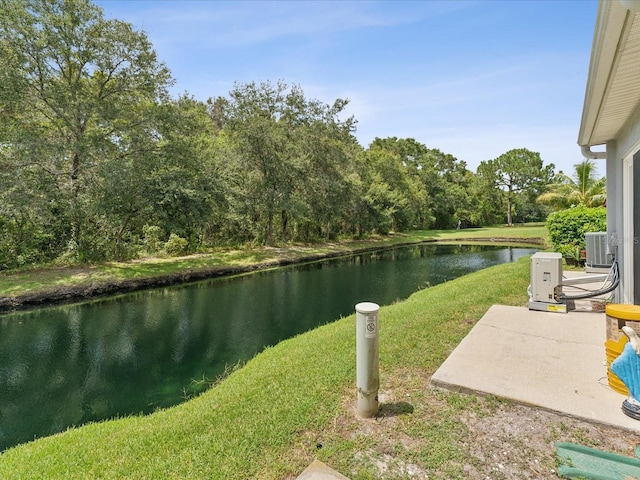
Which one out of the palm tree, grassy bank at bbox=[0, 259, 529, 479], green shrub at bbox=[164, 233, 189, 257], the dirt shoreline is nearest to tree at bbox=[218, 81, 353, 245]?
green shrub at bbox=[164, 233, 189, 257]

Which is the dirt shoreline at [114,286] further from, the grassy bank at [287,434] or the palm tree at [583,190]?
the palm tree at [583,190]

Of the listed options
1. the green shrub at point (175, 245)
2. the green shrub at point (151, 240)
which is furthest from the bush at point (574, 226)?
the green shrub at point (151, 240)

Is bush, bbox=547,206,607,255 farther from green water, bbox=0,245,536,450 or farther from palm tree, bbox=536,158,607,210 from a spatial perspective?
palm tree, bbox=536,158,607,210

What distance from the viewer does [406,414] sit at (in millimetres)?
2779

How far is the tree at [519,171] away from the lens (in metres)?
38.1

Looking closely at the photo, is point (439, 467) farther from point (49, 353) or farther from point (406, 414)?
point (49, 353)

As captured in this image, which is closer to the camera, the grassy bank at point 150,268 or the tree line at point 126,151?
the grassy bank at point 150,268

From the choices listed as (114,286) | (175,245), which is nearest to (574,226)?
(114,286)

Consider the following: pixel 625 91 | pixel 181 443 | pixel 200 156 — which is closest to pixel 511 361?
pixel 625 91

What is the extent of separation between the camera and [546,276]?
16.3 feet

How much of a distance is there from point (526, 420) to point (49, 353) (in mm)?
8320

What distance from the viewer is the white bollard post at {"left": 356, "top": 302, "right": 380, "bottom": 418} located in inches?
104

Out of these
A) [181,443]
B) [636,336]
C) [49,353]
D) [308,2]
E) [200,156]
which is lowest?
[49,353]

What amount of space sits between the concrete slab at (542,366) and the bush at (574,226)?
19.8 feet
